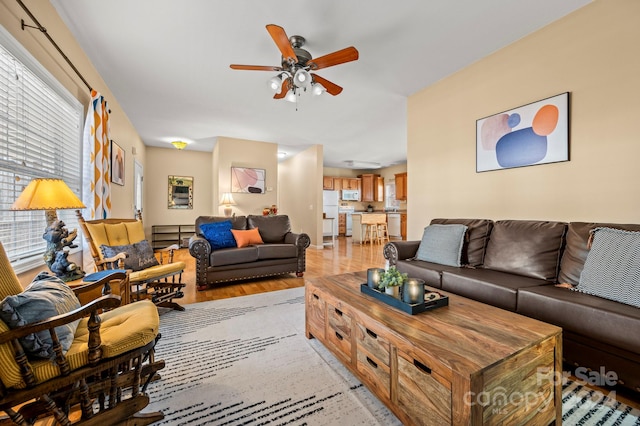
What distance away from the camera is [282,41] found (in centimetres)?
206

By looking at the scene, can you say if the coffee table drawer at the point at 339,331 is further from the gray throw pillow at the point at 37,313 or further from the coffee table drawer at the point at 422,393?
the gray throw pillow at the point at 37,313

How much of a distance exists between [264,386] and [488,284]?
1.73 m

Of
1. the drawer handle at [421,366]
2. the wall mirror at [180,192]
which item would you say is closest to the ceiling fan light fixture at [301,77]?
the drawer handle at [421,366]

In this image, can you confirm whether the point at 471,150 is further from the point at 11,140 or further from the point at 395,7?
the point at 11,140

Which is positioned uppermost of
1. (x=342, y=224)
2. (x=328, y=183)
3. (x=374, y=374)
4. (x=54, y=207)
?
(x=328, y=183)

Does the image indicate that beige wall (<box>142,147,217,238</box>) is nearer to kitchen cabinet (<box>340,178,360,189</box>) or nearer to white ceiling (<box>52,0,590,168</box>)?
white ceiling (<box>52,0,590,168</box>)

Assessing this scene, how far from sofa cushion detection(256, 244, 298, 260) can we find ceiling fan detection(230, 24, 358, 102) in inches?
80.3

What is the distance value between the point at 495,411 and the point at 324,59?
2.52 metres

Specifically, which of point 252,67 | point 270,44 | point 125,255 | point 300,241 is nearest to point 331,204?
point 300,241

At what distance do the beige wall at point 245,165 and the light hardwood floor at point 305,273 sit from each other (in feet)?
5.22

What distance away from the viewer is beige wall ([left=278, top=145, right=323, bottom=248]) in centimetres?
650

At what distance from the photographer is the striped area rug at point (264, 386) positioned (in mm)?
1279

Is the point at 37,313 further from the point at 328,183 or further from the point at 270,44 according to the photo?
the point at 328,183

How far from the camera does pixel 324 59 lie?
2.28 metres
